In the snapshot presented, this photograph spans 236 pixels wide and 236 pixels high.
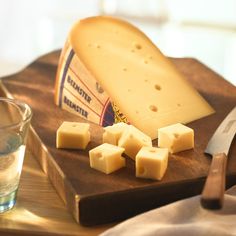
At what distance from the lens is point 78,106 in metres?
1.09

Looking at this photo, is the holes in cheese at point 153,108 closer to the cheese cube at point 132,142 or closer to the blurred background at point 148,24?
the cheese cube at point 132,142

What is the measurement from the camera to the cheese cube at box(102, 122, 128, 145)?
0.91m

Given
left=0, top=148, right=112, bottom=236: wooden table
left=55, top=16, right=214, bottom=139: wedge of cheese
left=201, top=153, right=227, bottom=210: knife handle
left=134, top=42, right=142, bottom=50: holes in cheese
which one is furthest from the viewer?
left=134, top=42, right=142, bottom=50: holes in cheese

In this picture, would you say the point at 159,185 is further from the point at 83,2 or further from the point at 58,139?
the point at 83,2

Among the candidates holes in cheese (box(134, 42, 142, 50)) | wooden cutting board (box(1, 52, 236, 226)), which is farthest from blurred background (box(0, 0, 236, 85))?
wooden cutting board (box(1, 52, 236, 226))

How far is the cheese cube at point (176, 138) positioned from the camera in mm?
917

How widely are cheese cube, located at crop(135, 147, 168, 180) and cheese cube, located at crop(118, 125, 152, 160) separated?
0.04m

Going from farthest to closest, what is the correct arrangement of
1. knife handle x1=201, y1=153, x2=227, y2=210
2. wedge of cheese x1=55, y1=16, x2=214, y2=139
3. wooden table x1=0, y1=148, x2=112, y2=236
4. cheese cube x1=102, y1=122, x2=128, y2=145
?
wedge of cheese x1=55, y1=16, x2=214, y2=139 → cheese cube x1=102, y1=122, x2=128, y2=145 → wooden table x1=0, y1=148, x2=112, y2=236 → knife handle x1=201, y1=153, x2=227, y2=210

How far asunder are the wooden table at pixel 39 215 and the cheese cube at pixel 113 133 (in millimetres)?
108

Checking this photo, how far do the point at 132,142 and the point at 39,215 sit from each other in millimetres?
168

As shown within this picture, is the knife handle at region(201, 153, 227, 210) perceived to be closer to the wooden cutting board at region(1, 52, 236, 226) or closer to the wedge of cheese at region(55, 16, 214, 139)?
the wooden cutting board at region(1, 52, 236, 226)

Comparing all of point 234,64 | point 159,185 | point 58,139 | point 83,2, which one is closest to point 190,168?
point 159,185

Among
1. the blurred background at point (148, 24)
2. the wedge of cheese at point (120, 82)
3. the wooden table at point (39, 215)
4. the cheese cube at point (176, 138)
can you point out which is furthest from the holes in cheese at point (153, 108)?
the blurred background at point (148, 24)

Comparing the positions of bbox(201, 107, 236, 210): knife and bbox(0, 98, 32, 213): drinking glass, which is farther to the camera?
bbox(0, 98, 32, 213): drinking glass
